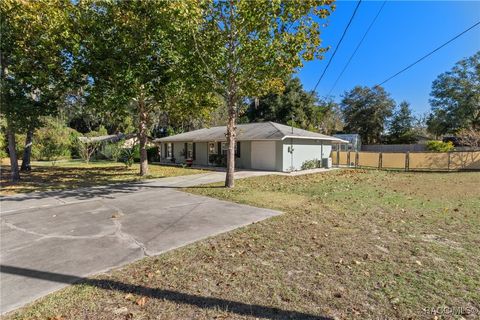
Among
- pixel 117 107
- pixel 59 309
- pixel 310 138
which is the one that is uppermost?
pixel 117 107

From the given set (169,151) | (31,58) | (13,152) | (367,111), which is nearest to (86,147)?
(169,151)

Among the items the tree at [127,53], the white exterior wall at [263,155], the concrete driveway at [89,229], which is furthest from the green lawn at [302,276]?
the white exterior wall at [263,155]

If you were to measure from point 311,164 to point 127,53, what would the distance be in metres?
14.5

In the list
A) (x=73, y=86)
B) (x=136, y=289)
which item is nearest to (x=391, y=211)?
(x=136, y=289)

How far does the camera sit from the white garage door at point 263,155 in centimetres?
1958

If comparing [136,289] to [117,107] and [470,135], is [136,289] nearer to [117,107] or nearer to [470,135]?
[117,107]

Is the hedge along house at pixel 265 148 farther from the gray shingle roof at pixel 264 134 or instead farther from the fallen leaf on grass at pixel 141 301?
the fallen leaf on grass at pixel 141 301

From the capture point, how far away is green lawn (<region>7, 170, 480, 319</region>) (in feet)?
10.4

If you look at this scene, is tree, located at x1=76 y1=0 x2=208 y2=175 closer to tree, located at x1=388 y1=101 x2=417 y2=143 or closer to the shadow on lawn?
the shadow on lawn

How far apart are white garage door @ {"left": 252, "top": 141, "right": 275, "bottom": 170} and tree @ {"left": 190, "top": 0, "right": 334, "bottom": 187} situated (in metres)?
8.62

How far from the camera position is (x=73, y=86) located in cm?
1404

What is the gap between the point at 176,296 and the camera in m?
3.45

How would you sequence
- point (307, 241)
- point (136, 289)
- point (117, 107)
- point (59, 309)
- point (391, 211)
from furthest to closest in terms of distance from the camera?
1. point (117, 107)
2. point (391, 211)
3. point (307, 241)
4. point (136, 289)
5. point (59, 309)

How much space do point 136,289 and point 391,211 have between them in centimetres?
691
